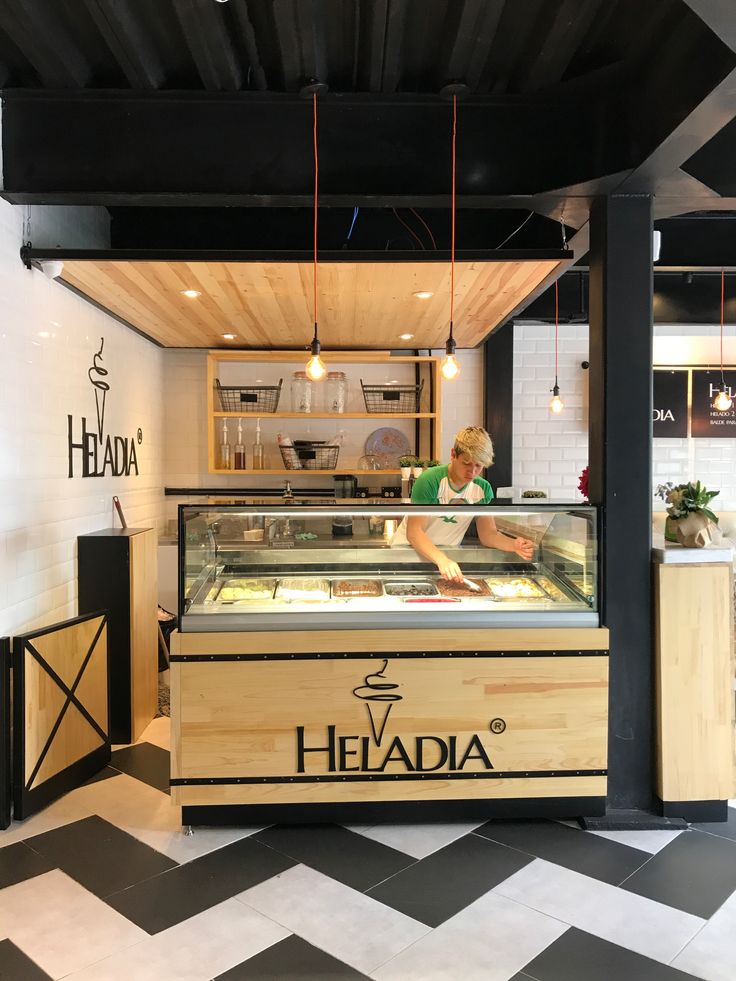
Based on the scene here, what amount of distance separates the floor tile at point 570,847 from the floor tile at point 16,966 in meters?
1.69

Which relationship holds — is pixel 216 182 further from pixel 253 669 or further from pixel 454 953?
pixel 454 953

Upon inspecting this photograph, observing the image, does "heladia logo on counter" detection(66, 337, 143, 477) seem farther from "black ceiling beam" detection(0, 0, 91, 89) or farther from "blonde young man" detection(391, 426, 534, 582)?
"blonde young man" detection(391, 426, 534, 582)

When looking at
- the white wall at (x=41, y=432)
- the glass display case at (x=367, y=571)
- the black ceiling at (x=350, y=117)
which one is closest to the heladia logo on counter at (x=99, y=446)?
the white wall at (x=41, y=432)

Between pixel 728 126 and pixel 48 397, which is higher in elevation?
pixel 728 126

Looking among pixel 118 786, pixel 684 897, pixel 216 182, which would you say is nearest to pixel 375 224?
pixel 216 182

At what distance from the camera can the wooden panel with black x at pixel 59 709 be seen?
3086mm

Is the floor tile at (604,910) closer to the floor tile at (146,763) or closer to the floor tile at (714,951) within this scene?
the floor tile at (714,951)

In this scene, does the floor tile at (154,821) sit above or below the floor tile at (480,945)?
below

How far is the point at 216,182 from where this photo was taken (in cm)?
325

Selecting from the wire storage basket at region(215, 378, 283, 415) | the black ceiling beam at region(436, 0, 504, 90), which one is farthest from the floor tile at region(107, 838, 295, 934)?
the wire storage basket at region(215, 378, 283, 415)

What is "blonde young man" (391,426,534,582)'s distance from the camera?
3.05 meters

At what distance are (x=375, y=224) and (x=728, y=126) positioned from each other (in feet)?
6.98

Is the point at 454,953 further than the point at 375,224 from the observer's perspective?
No

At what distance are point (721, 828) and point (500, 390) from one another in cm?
419
